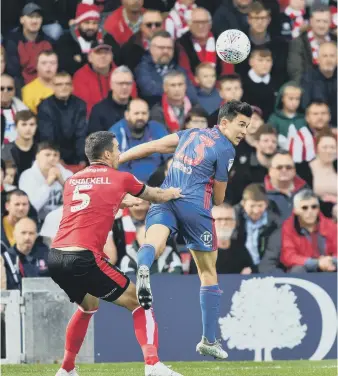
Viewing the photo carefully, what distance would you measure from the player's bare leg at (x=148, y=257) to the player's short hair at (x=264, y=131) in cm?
551

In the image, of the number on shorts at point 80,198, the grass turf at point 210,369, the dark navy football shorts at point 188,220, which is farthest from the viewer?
the grass turf at point 210,369

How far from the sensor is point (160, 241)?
367 inches

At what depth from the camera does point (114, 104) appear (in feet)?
48.6

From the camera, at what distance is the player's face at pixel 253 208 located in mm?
13891

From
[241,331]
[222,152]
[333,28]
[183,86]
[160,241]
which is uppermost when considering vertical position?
[333,28]

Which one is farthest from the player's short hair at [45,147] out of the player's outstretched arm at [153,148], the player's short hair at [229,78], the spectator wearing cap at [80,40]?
the player's outstretched arm at [153,148]

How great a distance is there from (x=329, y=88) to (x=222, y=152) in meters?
6.71

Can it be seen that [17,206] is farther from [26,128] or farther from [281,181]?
[281,181]

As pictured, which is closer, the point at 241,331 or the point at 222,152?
the point at 222,152

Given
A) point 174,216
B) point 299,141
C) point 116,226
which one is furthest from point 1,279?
point 299,141

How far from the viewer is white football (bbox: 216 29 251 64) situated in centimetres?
1126

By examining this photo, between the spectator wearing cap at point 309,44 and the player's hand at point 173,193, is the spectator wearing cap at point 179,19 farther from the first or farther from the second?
the player's hand at point 173,193

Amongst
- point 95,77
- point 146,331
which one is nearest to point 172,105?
point 95,77

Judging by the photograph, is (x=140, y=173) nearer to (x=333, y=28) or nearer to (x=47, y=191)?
(x=47, y=191)
